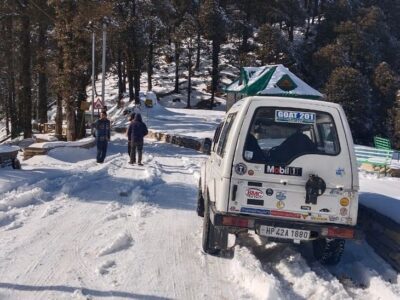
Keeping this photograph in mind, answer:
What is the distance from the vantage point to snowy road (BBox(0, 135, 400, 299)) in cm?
524

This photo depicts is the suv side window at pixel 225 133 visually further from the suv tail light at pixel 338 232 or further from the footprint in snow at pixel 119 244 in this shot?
the footprint in snow at pixel 119 244

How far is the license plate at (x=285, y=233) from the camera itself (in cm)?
598

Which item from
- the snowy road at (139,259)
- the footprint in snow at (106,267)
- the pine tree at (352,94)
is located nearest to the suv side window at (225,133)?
the snowy road at (139,259)

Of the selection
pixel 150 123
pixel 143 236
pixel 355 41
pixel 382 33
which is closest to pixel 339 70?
pixel 355 41

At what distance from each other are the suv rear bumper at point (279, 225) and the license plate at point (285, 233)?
0.05m

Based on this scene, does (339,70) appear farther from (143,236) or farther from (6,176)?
(143,236)

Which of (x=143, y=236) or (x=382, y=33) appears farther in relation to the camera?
(x=382, y=33)

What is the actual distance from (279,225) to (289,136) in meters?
1.08

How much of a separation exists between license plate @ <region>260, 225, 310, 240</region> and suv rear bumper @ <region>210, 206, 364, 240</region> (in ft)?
Answer: 0.15

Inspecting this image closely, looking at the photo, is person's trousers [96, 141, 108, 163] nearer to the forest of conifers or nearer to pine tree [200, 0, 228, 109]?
the forest of conifers

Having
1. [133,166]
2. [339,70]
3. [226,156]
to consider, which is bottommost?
[133,166]

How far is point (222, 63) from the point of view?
55.8m

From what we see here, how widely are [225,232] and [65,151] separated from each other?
1279 centimetres

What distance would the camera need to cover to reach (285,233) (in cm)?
601
